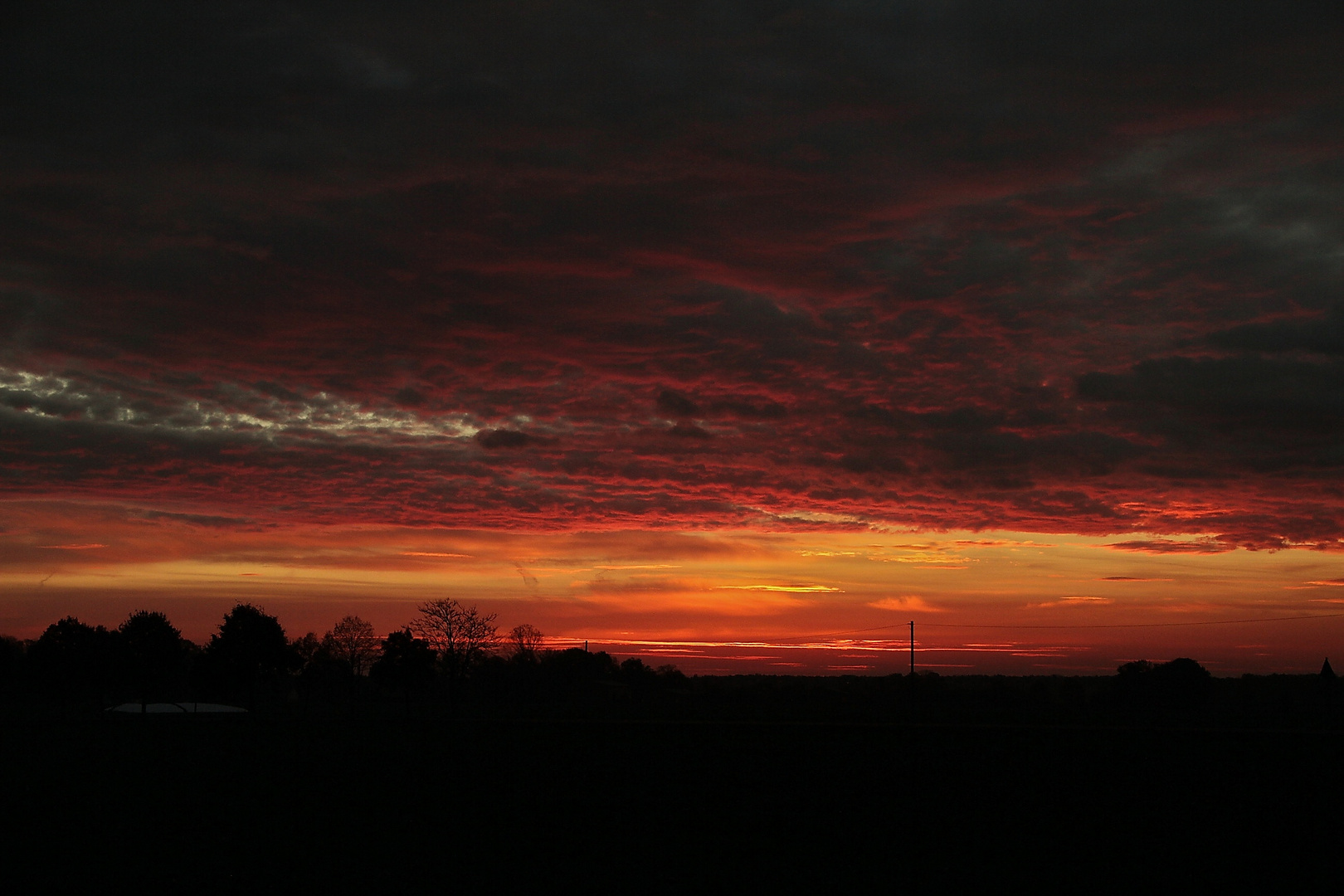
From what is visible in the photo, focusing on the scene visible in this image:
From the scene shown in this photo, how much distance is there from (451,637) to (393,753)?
230 ft

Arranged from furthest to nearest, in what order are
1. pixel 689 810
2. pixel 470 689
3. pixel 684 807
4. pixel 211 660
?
1. pixel 470 689
2. pixel 211 660
3. pixel 684 807
4. pixel 689 810

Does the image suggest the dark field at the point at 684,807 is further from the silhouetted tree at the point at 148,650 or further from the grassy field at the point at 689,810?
the silhouetted tree at the point at 148,650

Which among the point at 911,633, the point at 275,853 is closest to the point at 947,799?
the point at 275,853

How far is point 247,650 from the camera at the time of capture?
10388 cm

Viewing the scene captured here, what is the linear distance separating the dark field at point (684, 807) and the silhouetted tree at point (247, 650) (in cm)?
4006

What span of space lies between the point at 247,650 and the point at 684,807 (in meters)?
80.9

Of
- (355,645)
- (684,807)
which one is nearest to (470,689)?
(355,645)

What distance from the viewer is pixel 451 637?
393 feet

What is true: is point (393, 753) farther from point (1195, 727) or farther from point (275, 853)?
point (1195, 727)

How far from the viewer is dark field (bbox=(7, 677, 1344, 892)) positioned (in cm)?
2798

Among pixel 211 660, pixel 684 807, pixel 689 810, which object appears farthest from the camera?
pixel 211 660

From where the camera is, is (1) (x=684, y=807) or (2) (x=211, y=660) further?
(2) (x=211, y=660)

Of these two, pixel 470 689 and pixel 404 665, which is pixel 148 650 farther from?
pixel 470 689

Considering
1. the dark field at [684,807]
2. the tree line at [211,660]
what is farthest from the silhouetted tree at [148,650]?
the dark field at [684,807]
